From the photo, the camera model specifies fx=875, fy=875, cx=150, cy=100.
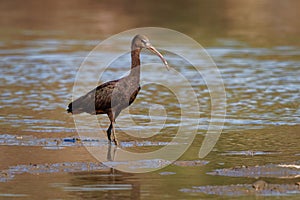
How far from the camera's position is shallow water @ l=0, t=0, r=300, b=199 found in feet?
30.9

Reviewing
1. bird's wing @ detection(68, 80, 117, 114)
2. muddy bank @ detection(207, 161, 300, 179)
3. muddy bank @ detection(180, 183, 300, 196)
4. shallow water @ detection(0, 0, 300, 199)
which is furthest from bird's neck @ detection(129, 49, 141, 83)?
muddy bank @ detection(180, 183, 300, 196)

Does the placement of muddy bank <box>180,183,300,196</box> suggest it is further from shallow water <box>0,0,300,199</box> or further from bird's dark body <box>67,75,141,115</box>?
bird's dark body <box>67,75,141,115</box>

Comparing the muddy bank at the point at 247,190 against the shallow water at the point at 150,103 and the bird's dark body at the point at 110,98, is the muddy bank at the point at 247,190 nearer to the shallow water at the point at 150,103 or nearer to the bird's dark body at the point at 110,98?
the shallow water at the point at 150,103

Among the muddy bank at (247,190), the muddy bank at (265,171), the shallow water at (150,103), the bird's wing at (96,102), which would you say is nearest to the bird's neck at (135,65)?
the bird's wing at (96,102)

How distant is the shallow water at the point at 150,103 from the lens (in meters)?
9.41

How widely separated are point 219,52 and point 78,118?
852 centimetres

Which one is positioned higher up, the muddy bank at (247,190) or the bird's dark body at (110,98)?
the bird's dark body at (110,98)

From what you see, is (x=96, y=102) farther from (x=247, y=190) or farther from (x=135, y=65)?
(x=247, y=190)

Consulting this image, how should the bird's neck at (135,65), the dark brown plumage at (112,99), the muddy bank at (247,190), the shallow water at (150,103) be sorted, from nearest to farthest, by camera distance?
the muddy bank at (247,190)
the shallow water at (150,103)
the dark brown plumage at (112,99)
the bird's neck at (135,65)

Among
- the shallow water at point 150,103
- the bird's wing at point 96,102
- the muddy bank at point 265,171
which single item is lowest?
the shallow water at point 150,103

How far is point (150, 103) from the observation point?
15.3 metres

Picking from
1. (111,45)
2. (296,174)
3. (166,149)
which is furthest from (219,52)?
(296,174)

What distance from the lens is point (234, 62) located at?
20.2 meters

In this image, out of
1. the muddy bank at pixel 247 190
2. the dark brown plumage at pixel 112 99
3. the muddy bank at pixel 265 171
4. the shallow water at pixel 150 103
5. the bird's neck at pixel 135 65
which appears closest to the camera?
the muddy bank at pixel 247 190
